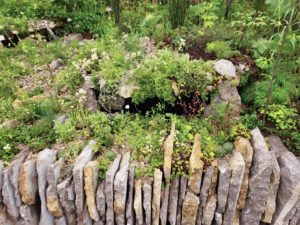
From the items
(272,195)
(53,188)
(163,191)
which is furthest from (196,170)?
(53,188)

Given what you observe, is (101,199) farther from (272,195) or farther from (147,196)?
(272,195)

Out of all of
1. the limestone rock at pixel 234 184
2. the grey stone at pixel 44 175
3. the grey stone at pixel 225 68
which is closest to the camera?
the limestone rock at pixel 234 184

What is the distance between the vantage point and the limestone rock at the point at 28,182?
3.11 metres

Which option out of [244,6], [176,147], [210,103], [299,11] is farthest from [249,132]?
[244,6]

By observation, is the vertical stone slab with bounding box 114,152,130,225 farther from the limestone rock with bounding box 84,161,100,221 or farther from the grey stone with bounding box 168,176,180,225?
the grey stone with bounding box 168,176,180,225

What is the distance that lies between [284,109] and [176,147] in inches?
84.0

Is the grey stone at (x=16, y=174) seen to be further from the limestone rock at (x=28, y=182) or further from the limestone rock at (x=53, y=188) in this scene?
the limestone rock at (x=53, y=188)

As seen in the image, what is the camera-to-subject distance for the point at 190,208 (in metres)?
3.17

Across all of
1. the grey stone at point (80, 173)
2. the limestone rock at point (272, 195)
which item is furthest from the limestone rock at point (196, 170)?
the grey stone at point (80, 173)

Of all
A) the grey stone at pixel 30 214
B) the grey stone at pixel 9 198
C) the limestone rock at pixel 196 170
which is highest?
the limestone rock at pixel 196 170

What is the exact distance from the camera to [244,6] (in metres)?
6.54

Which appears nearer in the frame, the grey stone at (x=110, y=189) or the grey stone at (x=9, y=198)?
the grey stone at (x=110, y=189)

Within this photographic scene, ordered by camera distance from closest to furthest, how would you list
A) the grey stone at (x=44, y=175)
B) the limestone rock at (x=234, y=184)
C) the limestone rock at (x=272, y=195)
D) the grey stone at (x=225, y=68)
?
the limestone rock at (x=234, y=184), the limestone rock at (x=272, y=195), the grey stone at (x=44, y=175), the grey stone at (x=225, y=68)

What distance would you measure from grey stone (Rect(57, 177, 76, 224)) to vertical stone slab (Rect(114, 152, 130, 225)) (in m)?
0.64
